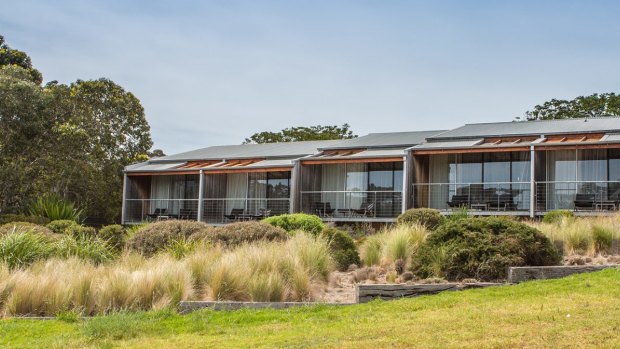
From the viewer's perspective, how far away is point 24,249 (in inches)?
471

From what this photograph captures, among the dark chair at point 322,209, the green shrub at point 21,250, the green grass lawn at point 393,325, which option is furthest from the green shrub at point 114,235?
the green grass lawn at point 393,325

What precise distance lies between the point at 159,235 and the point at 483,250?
6485 mm

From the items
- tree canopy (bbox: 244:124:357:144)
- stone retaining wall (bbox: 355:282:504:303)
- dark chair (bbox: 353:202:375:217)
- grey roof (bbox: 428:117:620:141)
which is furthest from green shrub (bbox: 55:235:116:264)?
tree canopy (bbox: 244:124:357:144)

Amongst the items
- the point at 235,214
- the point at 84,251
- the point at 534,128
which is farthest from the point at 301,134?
the point at 84,251

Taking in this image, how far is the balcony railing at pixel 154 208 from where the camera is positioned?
94.0 feet

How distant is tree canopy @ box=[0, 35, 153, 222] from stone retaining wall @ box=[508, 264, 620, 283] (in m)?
22.2

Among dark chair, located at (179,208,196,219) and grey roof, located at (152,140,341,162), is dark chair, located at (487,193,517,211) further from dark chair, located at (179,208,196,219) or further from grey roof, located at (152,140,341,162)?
dark chair, located at (179,208,196,219)

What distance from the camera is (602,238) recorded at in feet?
42.4

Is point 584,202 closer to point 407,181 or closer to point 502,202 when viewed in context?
point 502,202

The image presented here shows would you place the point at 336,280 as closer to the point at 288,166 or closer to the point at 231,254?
the point at 231,254

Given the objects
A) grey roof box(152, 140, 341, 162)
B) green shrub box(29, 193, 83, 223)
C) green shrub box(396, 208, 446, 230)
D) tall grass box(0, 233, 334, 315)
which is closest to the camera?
tall grass box(0, 233, 334, 315)

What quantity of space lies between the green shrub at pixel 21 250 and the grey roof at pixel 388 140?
15242 millimetres

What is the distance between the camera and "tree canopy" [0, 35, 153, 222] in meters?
27.7

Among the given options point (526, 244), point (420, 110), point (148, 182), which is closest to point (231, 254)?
point (526, 244)
